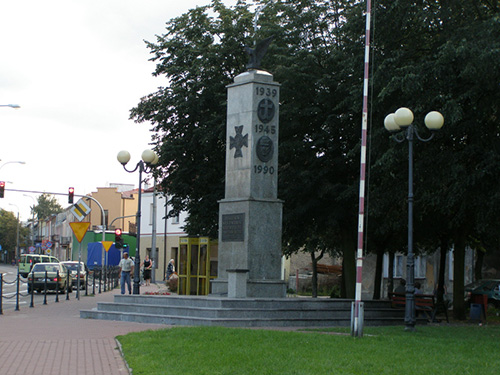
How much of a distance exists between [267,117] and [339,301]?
5068 mm

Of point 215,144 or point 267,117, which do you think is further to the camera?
point 215,144

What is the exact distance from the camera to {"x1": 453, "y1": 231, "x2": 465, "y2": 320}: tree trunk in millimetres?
25641

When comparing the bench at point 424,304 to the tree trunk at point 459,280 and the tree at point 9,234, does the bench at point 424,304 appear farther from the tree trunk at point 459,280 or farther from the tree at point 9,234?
the tree at point 9,234

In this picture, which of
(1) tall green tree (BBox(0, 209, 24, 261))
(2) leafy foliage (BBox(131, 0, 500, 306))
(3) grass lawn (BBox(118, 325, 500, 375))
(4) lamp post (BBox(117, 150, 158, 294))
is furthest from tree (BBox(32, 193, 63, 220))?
(3) grass lawn (BBox(118, 325, 500, 375))

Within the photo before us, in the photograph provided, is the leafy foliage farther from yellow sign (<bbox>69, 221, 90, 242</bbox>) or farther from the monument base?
the monument base

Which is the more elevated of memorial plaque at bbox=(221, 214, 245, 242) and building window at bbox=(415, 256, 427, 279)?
memorial plaque at bbox=(221, 214, 245, 242)

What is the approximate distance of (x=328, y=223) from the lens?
2820cm

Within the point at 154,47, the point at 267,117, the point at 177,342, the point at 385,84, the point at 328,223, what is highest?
the point at 154,47

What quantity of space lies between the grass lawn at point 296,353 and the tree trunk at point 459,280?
10.8m

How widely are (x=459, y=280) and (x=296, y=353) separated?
631 inches

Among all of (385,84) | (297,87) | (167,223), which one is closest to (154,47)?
(297,87)

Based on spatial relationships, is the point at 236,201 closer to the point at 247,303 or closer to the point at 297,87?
the point at 247,303

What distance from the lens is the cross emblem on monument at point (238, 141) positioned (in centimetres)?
1992

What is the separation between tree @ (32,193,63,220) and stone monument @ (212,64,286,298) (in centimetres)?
15636
